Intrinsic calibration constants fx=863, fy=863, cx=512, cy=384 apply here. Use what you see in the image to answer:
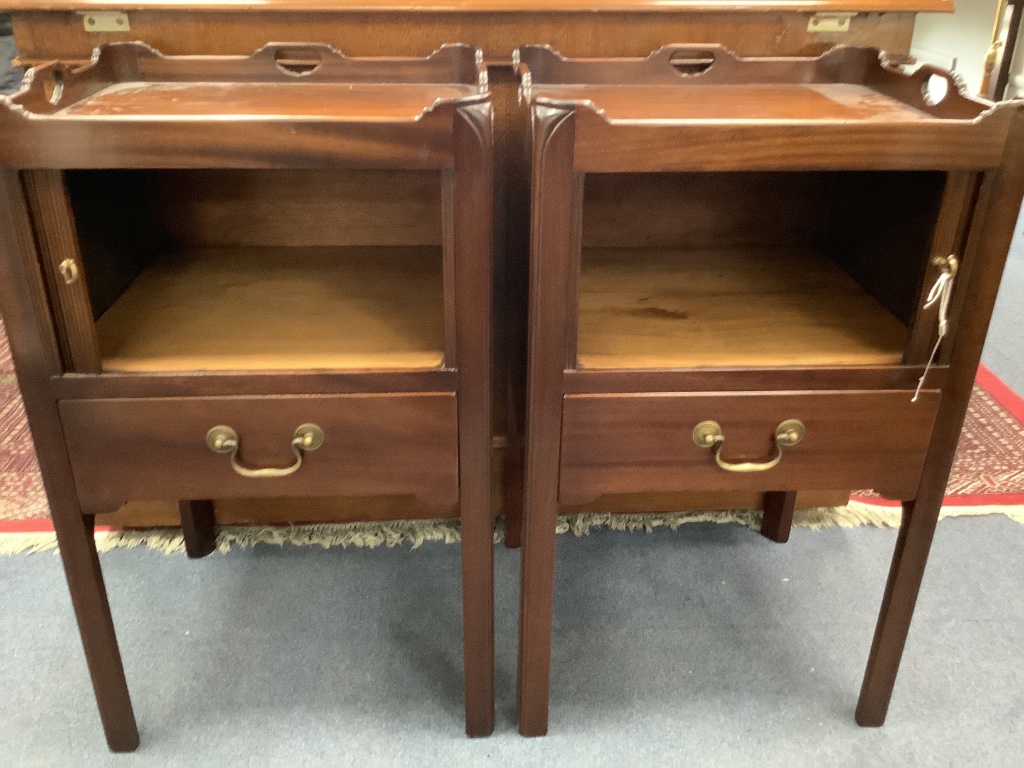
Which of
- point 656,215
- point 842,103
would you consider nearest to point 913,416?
point 842,103

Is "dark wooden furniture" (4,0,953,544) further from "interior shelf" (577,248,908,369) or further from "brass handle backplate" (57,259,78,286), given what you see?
"brass handle backplate" (57,259,78,286)

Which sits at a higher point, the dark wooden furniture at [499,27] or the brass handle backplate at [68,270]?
the dark wooden furniture at [499,27]

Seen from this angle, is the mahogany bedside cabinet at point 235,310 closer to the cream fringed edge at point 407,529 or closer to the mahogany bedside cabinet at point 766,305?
the mahogany bedside cabinet at point 766,305

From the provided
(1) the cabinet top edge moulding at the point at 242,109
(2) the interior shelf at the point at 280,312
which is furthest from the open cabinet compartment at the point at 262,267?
(1) the cabinet top edge moulding at the point at 242,109

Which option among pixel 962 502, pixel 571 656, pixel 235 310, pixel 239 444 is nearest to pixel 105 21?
pixel 235 310

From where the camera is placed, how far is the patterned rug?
1.34 m

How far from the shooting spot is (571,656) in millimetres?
1137

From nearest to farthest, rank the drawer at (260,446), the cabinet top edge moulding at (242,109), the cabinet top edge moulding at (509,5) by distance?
1. the cabinet top edge moulding at (242,109)
2. the drawer at (260,446)
3. the cabinet top edge moulding at (509,5)

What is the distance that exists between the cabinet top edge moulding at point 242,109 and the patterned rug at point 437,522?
691 millimetres

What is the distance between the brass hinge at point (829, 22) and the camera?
3.39ft

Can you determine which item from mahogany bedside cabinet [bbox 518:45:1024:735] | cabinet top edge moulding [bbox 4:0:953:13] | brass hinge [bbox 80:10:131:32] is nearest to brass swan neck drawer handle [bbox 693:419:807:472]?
mahogany bedside cabinet [bbox 518:45:1024:735]

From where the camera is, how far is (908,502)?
0.92 meters

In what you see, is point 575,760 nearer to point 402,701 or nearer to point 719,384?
point 402,701

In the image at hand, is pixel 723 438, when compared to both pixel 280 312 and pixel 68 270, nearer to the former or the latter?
pixel 280 312
